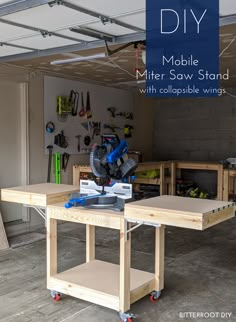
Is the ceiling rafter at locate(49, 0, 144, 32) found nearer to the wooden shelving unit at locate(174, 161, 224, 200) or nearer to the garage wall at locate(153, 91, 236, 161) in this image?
the wooden shelving unit at locate(174, 161, 224, 200)

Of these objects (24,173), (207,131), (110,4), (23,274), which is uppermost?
(110,4)

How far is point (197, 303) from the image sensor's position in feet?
9.48

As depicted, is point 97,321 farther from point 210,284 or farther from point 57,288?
→ point 210,284

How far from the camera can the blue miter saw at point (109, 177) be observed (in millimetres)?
2709

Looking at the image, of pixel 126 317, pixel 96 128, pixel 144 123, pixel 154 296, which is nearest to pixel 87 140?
pixel 96 128

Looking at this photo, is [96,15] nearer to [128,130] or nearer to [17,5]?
[17,5]

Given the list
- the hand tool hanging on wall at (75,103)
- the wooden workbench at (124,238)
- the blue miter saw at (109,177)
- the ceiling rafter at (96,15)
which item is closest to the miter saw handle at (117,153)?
the blue miter saw at (109,177)

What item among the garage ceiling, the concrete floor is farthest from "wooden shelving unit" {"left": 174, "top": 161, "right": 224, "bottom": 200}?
the garage ceiling

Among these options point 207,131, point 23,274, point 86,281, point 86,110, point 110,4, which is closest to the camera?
point 110,4

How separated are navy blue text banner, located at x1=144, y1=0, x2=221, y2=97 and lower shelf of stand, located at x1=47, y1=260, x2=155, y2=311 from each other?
1.97 metres

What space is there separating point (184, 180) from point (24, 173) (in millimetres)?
3534

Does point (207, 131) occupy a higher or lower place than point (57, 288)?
higher

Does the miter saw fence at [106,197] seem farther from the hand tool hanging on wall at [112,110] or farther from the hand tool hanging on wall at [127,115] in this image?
the hand tool hanging on wall at [127,115]

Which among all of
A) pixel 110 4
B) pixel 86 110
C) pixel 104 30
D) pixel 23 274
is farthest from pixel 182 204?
pixel 86 110
